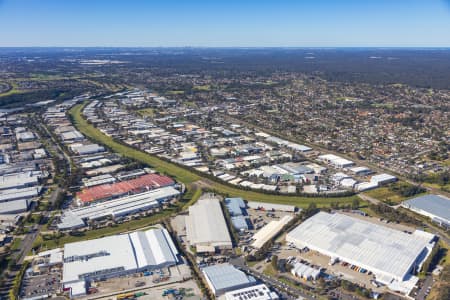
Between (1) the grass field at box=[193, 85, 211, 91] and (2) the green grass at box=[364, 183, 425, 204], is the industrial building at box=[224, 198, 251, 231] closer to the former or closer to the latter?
(2) the green grass at box=[364, 183, 425, 204]

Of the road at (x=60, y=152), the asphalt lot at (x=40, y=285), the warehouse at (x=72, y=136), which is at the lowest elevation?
the asphalt lot at (x=40, y=285)

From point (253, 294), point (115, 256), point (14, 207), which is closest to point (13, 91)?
point (14, 207)

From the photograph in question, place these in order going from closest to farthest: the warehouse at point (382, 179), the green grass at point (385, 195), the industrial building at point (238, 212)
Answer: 1. the industrial building at point (238, 212)
2. the green grass at point (385, 195)
3. the warehouse at point (382, 179)

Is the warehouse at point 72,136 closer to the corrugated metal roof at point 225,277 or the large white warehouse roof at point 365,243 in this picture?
the large white warehouse roof at point 365,243

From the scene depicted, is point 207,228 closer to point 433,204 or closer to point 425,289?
point 425,289

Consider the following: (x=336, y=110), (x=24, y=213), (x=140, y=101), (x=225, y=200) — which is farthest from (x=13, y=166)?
(x=336, y=110)

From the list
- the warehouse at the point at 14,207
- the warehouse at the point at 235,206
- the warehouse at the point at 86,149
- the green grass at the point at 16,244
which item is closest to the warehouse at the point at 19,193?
the warehouse at the point at 14,207
